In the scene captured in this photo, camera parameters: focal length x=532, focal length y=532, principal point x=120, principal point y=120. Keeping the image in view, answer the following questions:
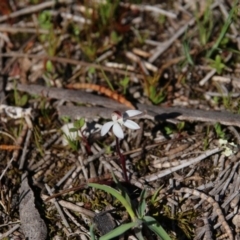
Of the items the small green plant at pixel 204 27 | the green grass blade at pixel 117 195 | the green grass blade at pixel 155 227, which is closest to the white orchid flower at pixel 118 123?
the green grass blade at pixel 117 195

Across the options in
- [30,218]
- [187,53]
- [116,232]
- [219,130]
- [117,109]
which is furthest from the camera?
[187,53]

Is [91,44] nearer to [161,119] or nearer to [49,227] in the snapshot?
[161,119]

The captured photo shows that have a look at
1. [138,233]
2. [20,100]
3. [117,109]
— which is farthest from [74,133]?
[138,233]

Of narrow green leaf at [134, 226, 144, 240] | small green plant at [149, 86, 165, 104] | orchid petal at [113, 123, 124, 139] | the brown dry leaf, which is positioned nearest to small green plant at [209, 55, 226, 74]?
small green plant at [149, 86, 165, 104]

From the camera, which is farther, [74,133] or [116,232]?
[74,133]

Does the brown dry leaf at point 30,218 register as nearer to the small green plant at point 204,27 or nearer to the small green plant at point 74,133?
the small green plant at point 74,133

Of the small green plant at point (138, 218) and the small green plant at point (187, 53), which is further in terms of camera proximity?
the small green plant at point (187, 53)

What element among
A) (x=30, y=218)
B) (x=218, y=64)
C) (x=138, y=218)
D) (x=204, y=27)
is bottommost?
(x=30, y=218)

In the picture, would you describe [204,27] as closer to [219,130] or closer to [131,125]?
[219,130]
